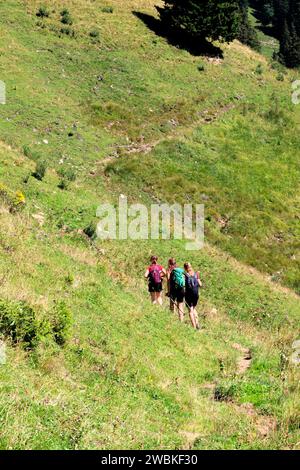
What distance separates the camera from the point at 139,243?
78.1 ft

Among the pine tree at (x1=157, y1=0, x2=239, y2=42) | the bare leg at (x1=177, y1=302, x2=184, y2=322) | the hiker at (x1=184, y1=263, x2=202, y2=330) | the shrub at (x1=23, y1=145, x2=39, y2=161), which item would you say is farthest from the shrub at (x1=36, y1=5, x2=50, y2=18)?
the bare leg at (x1=177, y1=302, x2=184, y2=322)

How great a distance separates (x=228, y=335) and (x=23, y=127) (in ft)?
75.7

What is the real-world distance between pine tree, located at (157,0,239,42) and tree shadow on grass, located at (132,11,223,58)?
1052 millimetres

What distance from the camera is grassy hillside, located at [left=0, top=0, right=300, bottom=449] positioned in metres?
7.83

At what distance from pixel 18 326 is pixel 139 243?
598 inches

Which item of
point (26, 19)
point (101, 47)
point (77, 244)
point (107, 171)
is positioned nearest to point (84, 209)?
point (77, 244)

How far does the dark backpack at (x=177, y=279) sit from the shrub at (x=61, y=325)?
6.52m

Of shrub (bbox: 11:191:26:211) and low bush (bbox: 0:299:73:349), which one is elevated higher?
low bush (bbox: 0:299:73:349)

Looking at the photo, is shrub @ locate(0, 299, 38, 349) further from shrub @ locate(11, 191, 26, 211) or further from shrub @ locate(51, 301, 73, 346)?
shrub @ locate(11, 191, 26, 211)

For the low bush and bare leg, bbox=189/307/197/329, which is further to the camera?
bare leg, bbox=189/307/197/329

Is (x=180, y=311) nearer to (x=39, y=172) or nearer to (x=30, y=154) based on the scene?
(x=39, y=172)

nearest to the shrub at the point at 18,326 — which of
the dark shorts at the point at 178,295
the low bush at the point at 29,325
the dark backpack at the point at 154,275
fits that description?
the low bush at the point at 29,325

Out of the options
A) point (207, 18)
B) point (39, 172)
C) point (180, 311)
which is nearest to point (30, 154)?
point (39, 172)

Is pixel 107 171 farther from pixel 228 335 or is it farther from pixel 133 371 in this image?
pixel 133 371
